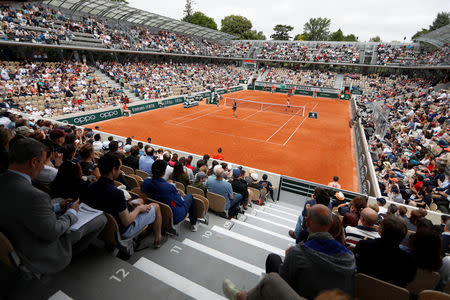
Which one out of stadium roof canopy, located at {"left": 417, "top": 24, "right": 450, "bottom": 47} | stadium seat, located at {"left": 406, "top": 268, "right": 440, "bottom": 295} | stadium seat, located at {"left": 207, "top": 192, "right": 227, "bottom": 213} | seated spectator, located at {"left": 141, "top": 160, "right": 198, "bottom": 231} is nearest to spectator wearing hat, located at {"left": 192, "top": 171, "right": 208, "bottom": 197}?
stadium seat, located at {"left": 207, "top": 192, "right": 227, "bottom": 213}

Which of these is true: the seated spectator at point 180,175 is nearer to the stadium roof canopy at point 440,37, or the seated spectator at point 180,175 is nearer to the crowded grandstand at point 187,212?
the crowded grandstand at point 187,212

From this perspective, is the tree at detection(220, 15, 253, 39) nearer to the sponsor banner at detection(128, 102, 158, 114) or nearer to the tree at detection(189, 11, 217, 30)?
the tree at detection(189, 11, 217, 30)

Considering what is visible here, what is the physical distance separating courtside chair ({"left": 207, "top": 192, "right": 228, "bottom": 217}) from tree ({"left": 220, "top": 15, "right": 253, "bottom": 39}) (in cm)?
9335

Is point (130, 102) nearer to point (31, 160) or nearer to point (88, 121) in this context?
point (88, 121)

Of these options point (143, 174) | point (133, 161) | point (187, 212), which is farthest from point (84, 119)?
point (187, 212)

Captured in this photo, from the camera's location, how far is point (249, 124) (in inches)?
958

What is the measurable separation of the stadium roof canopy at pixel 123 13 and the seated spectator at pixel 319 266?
38.9 metres

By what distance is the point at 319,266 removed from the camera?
7.55 feet

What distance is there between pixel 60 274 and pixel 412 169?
13134 millimetres

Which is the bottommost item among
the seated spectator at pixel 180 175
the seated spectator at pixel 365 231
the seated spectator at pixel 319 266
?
the seated spectator at pixel 180 175

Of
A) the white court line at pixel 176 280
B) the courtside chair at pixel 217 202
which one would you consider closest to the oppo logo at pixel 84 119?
the courtside chair at pixel 217 202

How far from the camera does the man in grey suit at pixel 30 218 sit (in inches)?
95.1

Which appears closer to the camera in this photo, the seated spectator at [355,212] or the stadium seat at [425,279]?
the stadium seat at [425,279]

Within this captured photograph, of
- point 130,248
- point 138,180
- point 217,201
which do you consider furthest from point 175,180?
point 130,248
